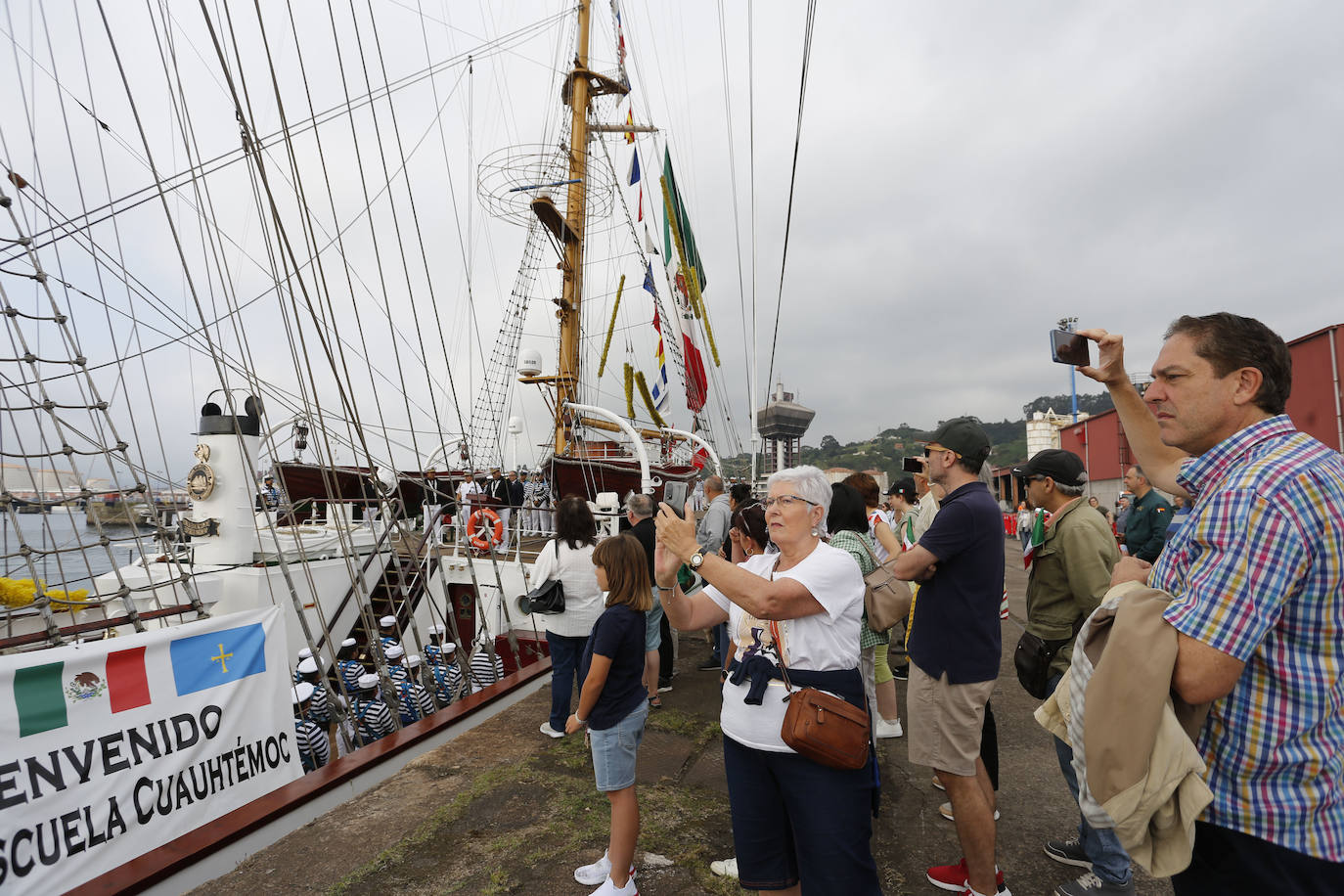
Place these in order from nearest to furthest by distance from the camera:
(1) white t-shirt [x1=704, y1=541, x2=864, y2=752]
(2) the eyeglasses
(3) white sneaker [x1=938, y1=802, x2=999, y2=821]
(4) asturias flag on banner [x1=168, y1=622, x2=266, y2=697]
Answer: (1) white t-shirt [x1=704, y1=541, x2=864, y2=752] < (2) the eyeglasses < (4) asturias flag on banner [x1=168, y1=622, x2=266, y2=697] < (3) white sneaker [x1=938, y1=802, x2=999, y2=821]

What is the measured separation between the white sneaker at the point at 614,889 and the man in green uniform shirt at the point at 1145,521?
3196mm

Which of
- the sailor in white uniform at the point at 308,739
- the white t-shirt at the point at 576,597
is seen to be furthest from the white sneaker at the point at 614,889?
the sailor in white uniform at the point at 308,739

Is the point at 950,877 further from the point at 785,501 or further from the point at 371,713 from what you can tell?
the point at 371,713

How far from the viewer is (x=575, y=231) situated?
50.7 feet

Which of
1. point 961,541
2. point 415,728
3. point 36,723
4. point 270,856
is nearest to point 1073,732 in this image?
point 961,541

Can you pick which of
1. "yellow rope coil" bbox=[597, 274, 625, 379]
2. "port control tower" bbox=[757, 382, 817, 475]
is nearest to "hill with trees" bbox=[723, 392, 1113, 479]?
"port control tower" bbox=[757, 382, 817, 475]

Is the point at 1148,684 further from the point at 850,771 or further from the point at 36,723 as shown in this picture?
the point at 36,723

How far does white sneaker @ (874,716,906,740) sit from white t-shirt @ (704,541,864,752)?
2470 millimetres

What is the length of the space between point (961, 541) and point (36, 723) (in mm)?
3431

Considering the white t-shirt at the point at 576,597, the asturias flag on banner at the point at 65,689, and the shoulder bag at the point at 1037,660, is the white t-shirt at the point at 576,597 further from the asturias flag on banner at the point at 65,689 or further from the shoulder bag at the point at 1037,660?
the shoulder bag at the point at 1037,660

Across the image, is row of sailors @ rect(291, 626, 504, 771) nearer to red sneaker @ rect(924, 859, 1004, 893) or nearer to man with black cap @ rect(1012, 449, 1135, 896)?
red sneaker @ rect(924, 859, 1004, 893)

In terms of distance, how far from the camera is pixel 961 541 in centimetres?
221

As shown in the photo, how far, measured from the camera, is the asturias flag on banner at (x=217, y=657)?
2.77m

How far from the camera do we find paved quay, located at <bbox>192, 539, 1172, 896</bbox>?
2.45 m
